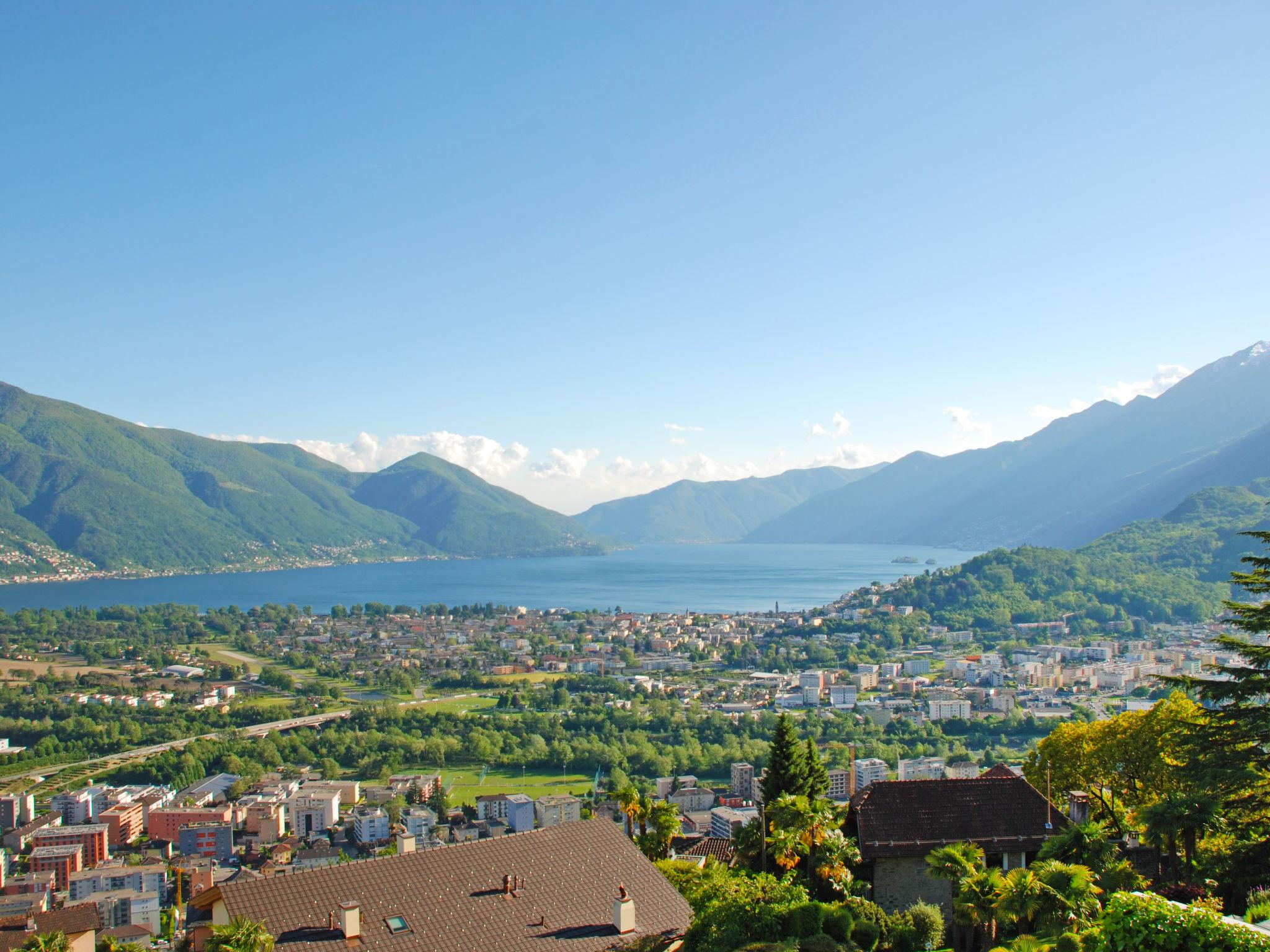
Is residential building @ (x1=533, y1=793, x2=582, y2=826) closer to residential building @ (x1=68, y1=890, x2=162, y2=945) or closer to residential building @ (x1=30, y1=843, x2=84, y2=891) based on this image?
residential building @ (x1=68, y1=890, x2=162, y2=945)

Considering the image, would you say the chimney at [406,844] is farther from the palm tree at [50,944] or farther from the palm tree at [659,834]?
the palm tree at [659,834]

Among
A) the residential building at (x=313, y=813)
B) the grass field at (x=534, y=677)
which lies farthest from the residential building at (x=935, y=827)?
the grass field at (x=534, y=677)

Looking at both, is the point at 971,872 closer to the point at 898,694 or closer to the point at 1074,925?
the point at 1074,925

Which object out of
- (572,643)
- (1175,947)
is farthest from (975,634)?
(1175,947)

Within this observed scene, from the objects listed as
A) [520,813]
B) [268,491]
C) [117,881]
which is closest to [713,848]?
[520,813]

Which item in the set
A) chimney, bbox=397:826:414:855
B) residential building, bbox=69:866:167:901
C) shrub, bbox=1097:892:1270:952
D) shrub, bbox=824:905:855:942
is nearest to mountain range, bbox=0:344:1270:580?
residential building, bbox=69:866:167:901
